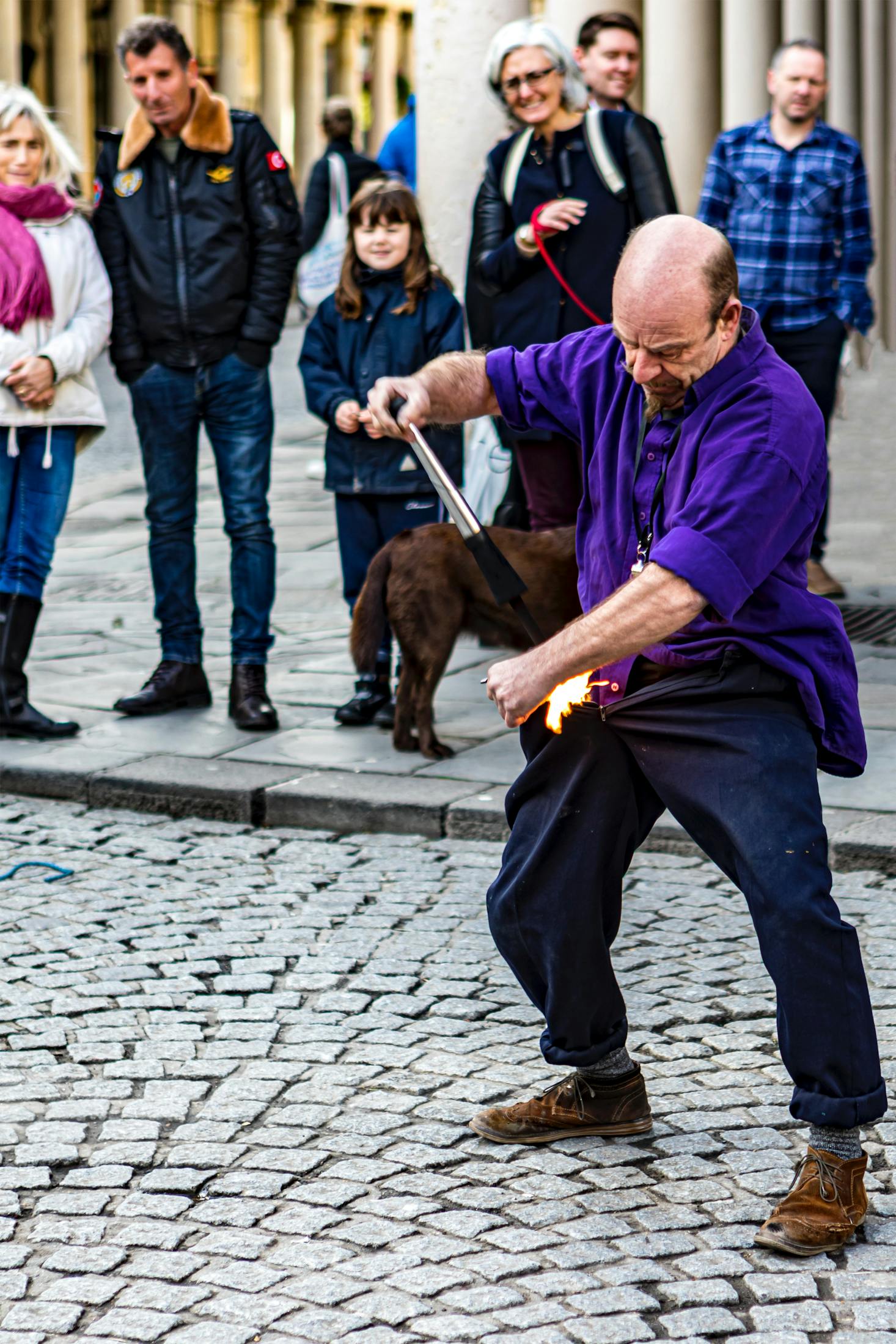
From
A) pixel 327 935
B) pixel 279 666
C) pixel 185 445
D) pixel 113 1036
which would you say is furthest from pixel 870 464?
pixel 113 1036

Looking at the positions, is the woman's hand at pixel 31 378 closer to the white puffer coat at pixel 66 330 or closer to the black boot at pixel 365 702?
the white puffer coat at pixel 66 330

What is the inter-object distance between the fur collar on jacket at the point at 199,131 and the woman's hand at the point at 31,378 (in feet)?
2.56

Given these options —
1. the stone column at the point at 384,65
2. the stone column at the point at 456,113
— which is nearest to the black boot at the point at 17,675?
the stone column at the point at 456,113

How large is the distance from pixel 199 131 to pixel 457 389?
3467mm

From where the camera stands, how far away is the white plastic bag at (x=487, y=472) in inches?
306

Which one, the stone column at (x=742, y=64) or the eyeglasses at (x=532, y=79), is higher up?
the stone column at (x=742, y=64)

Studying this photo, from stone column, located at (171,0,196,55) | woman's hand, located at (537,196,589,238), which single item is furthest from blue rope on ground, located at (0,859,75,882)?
stone column, located at (171,0,196,55)

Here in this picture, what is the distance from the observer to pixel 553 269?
6.70m

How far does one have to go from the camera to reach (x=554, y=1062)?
3.71 m

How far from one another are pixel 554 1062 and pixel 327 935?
4.62 feet

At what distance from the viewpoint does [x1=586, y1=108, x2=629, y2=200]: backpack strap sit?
666cm

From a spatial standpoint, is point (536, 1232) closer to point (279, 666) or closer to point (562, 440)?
point (562, 440)

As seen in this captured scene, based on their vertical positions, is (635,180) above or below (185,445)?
above

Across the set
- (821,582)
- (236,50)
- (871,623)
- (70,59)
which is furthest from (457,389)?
(236,50)
